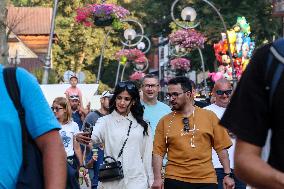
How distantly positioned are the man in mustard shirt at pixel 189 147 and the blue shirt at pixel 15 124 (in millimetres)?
5249

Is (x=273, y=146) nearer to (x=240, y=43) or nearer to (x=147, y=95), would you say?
(x=147, y=95)

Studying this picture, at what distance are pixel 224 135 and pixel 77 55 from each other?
59.7 metres

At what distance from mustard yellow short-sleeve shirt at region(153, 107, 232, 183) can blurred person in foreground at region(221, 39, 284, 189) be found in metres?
5.84

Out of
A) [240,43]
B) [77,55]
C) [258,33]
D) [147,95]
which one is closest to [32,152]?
[147,95]

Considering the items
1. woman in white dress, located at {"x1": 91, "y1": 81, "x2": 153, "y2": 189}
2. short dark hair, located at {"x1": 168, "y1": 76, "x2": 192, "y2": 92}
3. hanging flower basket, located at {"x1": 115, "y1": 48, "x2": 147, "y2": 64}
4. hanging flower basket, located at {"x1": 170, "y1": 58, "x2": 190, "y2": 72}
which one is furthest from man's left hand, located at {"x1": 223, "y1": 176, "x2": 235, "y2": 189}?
hanging flower basket, located at {"x1": 115, "y1": 48, "x2": 147, "y2": 64}

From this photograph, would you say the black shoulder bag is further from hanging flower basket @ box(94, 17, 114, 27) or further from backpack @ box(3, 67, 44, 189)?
hanging flower basket @ box(94, 17, 114, 27)

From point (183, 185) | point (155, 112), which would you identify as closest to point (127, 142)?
point (183, 185)

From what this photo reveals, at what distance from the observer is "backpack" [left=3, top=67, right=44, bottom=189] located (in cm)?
354

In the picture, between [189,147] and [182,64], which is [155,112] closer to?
[189,147]

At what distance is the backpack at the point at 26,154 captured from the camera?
3.54m

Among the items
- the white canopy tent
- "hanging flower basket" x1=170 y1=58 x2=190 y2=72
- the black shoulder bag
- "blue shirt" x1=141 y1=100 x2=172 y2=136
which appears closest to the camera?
the black shoulder bag

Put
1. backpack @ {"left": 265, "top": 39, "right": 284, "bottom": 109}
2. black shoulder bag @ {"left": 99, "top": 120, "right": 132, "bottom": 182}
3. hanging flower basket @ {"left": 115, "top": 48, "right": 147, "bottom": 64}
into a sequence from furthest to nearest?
1. hanging flower basket @ {"left": 115, "top": 48, "right": 147, "bottom": 64}
2. black shoulder bag @ {"left": 99, "top": 120, "right": 132, "bottom": 182}
3. backpack @ {"left": 265, "top": 39, "right": 284, "bottom": 109}

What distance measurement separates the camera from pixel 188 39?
144 ft

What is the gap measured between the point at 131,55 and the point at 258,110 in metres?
56.2
